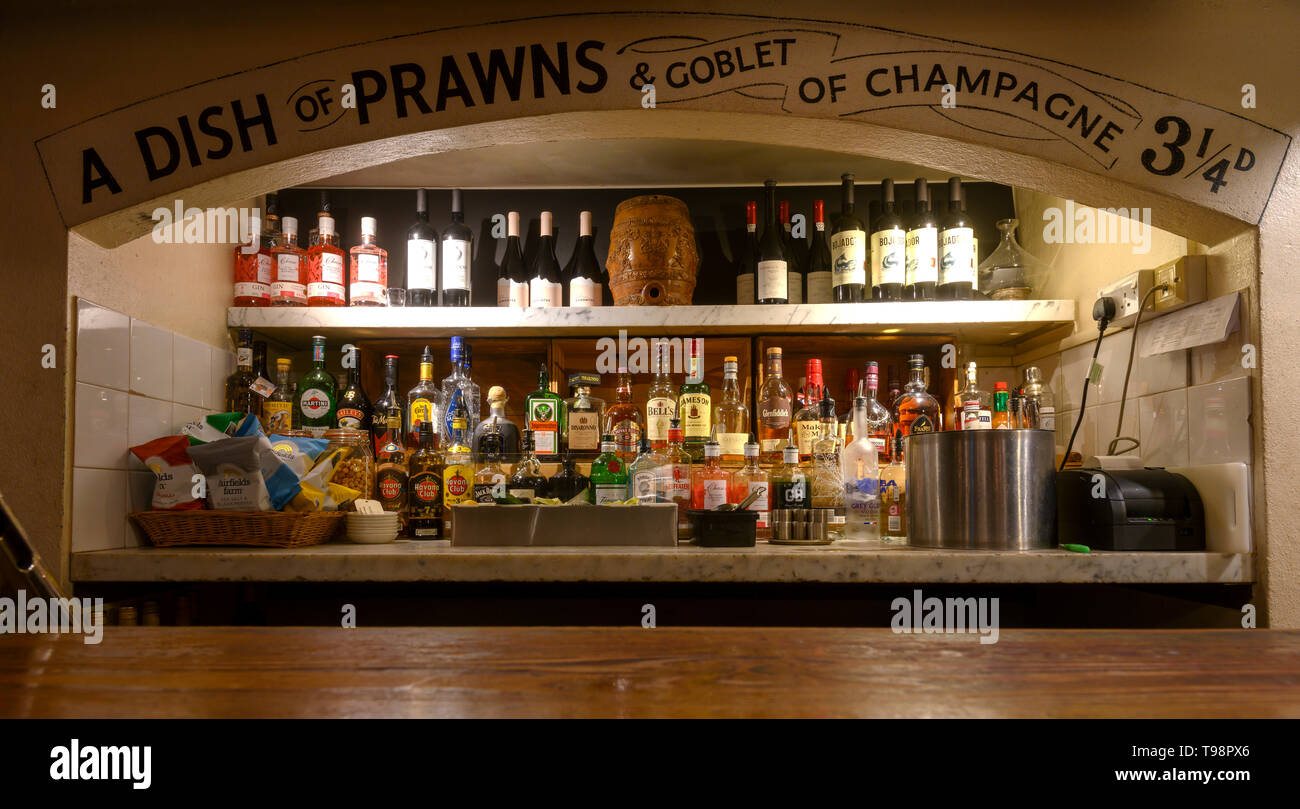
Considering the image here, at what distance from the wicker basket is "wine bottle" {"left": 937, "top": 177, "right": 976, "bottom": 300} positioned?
178 centimetres

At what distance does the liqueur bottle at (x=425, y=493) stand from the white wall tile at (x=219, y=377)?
2.03ft

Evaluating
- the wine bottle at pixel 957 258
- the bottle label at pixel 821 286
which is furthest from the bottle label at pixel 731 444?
the wine bottle at pixel 957 258

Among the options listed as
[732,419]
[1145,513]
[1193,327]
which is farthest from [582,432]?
[1193,327]

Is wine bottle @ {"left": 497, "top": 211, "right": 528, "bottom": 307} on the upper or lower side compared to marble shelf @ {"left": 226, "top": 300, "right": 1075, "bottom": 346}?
upper

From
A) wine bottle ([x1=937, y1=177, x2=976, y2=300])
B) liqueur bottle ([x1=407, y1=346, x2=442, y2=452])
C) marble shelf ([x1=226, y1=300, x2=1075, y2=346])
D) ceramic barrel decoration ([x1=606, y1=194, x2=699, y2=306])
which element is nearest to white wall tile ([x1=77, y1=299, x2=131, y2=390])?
marble shelf ([x1=226, y1=300, x2=1075, y2=346])

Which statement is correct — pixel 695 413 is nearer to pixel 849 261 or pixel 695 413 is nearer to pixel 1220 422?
pixel 849 261

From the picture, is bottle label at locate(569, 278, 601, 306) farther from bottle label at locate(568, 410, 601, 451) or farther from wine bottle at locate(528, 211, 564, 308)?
bottle label at locate(568, 410, 601, 451)

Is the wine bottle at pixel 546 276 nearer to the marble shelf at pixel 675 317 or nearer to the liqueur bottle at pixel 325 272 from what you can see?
the marble shelf at pixel 675 317

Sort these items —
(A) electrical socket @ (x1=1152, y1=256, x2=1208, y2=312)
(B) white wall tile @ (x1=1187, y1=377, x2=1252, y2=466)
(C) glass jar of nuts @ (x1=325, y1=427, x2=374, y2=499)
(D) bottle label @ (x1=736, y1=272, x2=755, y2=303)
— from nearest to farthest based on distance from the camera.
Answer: (B) white wall tile @ (x1=1187, y1=377, x2=1252, y2=466)
(A) electrical socket @ (x1=1152, y1=256, x2=1208, y2=312)
(C) glass jar of nuts @ (x1=325, y1=427, x2=374, y2=499)
(D) bottle label @ (x1=736, y1=272, x2=755, y2=303)

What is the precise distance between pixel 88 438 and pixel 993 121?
6.56 feet

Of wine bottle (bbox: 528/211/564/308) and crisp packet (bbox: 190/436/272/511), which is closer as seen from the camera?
crisp packet (bbox: 190/436/272/511)

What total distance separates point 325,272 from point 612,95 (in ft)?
3.56

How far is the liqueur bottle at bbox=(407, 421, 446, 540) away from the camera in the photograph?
1956 millimetres
